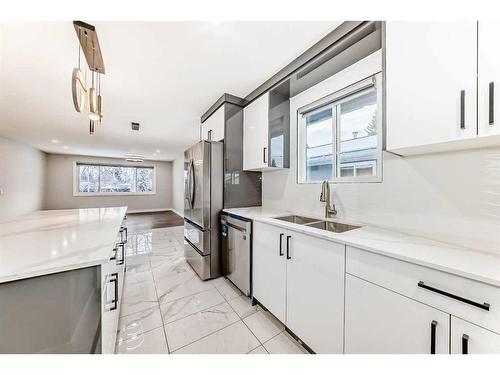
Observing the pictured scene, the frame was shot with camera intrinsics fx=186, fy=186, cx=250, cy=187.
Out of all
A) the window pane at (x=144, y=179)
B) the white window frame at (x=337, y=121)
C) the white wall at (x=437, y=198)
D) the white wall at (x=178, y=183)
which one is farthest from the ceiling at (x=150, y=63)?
the window pane at (x=144, y=179)

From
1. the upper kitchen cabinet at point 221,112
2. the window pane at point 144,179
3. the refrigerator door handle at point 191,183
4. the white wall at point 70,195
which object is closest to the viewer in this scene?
the upper kitchen cabinet at point 221,112

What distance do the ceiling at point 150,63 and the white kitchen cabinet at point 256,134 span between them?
9.3 inches

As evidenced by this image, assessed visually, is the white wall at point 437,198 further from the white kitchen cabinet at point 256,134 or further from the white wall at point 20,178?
the white wall at point 20,178

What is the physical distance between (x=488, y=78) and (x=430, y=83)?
0.20 metres

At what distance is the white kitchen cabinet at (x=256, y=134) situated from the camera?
217 centimetres

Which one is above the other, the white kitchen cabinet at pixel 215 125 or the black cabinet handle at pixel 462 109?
the white kitchen cabinet at pixel 215 125

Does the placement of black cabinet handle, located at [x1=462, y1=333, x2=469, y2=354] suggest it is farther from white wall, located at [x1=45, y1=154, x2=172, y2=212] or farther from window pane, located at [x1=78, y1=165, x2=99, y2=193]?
window pane, located at [x1=78, y1=165, x2=99, y2=193]

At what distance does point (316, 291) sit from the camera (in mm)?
1264

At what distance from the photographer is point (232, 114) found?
8.32ft

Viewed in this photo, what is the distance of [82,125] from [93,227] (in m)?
3.41

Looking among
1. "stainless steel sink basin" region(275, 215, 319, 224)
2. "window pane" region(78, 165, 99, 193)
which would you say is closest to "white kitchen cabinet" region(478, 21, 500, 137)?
"stainless steel sink basin" region(275, 215, 319, 224)
